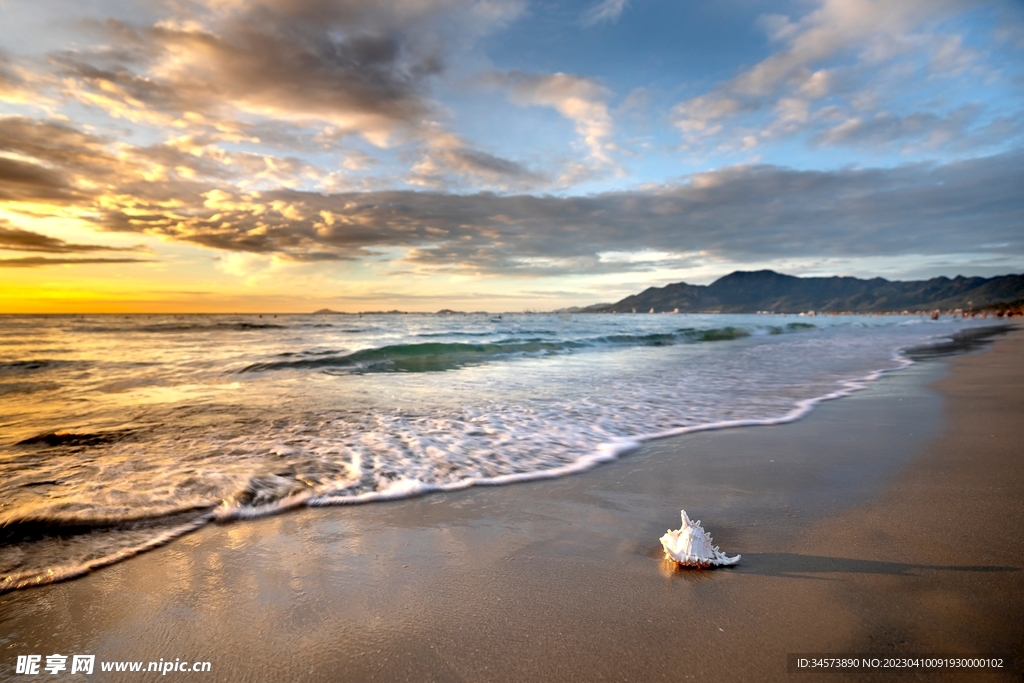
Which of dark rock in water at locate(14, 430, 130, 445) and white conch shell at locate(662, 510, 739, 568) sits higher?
white conch shell at locate(662, 510, 739, 568)

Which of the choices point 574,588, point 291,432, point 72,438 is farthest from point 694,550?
point 72,438

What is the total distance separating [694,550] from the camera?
8.48 feet

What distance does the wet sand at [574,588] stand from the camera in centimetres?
196

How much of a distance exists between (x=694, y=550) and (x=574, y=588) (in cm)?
69

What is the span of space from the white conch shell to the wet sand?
7 cm

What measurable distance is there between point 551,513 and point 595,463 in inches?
53.3

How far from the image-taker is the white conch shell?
102 inches

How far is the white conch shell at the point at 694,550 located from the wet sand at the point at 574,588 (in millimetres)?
66

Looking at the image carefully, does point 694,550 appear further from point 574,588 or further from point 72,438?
point 72,438

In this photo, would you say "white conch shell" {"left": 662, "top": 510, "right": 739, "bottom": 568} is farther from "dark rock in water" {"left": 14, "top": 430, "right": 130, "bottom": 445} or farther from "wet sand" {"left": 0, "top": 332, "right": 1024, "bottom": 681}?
"dark rock in water" {"left": 14, "top": 430, "right": 130, "bottom": 445}

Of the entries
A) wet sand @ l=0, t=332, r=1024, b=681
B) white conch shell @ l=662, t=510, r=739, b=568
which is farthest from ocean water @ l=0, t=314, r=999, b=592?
white conch shell @ l=662, t=510, r=739, b=568

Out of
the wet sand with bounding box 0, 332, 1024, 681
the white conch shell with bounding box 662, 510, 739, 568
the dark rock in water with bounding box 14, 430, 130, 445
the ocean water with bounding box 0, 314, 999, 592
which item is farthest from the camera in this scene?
the dark rock in water with bounding box 14, 430, 130, 445

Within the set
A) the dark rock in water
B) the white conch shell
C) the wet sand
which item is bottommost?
the wet sand

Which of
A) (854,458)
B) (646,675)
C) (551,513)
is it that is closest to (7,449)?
(551,513)
